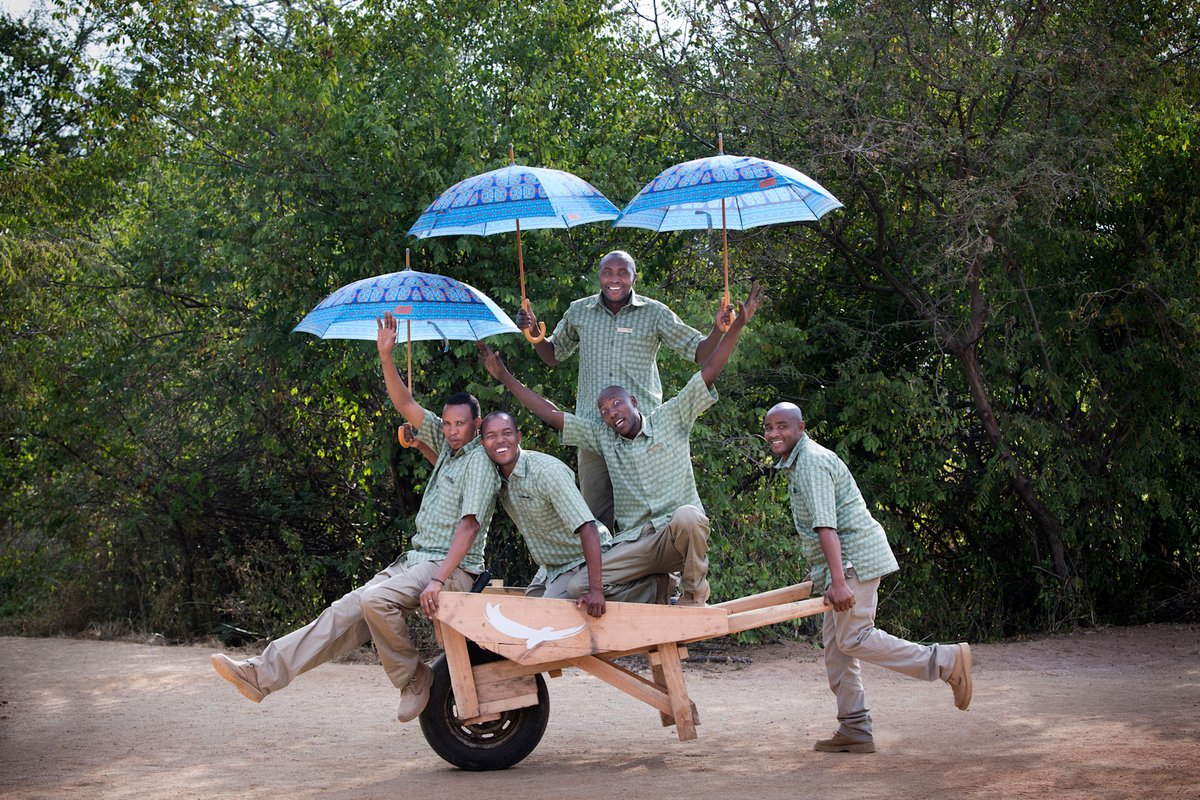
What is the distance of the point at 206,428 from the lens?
11.2m

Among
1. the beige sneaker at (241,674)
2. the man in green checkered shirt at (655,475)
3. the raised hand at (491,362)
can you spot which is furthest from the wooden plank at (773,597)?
the beige sneaker at (241,674)

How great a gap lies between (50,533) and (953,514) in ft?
26.0

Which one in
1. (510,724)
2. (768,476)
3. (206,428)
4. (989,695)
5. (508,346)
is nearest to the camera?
(510,724)

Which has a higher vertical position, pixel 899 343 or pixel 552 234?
pixel 552 234

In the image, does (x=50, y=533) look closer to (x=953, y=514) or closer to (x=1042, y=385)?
(x=953, y=514)

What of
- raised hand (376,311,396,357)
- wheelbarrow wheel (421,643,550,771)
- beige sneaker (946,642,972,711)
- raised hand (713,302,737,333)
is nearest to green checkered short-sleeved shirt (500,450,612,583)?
wheelbarrow wheel (421,643,550,771)

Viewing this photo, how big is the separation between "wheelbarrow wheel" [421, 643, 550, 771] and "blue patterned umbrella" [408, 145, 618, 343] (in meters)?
1.74

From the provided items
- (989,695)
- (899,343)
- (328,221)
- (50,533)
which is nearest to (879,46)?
(899,343)

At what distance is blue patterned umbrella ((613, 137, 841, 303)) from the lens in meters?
6.04

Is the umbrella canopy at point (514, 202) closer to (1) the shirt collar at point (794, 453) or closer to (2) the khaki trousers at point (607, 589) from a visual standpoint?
(1) the shirt collar at point (794, 453)

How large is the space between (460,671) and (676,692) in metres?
0.95

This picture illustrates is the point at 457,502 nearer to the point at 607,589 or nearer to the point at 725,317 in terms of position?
the point at 607,589

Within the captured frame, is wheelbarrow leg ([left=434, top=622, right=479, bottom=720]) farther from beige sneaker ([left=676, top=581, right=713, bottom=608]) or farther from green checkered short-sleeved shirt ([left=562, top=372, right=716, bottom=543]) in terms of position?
beige sneaker ([left=676, top=581, right=713, bottom=608])

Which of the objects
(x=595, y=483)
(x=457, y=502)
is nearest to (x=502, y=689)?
(x=457, y=502)
